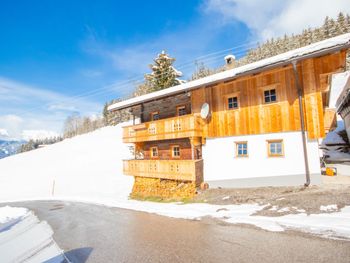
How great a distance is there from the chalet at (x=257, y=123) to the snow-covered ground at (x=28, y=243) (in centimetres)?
846

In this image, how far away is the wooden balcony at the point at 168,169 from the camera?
14.5 meters

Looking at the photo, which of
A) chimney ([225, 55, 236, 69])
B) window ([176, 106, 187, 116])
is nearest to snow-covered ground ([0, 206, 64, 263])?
window ([176, 106, 187, 116])

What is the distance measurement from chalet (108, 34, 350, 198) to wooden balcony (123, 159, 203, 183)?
71mm

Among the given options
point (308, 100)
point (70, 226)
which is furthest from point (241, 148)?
point (70, 226)

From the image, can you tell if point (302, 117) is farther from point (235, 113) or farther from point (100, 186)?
point (100, 186)

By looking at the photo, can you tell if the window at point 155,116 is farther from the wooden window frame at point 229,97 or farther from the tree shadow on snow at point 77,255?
the tree shadow on snow at point 77,255

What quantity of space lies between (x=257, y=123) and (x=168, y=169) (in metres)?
7.35

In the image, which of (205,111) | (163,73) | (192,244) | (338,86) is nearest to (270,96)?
(205,111)

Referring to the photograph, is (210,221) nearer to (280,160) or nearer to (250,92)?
(280,160)

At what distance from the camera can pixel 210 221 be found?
8977 mm

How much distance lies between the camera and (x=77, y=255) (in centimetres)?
688

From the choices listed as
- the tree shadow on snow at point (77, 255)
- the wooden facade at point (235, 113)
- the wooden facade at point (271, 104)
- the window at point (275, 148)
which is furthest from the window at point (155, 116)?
the tree shadow on snow at point (77, 255)

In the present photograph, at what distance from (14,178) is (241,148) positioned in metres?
42.5

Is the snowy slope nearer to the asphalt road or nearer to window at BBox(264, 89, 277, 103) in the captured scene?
→ the asphalt road
